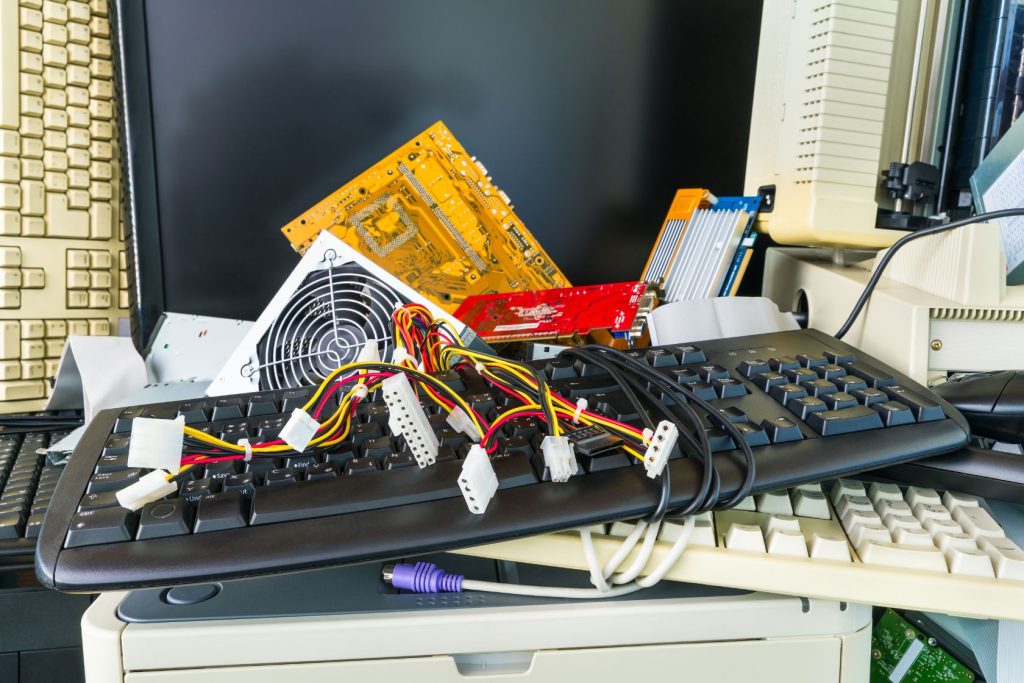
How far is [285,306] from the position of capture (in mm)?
644

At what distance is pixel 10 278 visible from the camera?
28.5 inches

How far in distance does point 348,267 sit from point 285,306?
0.07 metres

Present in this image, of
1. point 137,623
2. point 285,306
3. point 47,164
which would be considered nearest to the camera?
point 137,623

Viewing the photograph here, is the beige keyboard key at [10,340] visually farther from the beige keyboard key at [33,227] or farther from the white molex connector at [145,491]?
the white molex connector at [145,491]

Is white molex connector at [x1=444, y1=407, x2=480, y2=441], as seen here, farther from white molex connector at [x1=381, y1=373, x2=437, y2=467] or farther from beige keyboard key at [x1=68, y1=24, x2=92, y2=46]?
beige keyboard key at [x1=68, y1=24, x2=92, y2=46]

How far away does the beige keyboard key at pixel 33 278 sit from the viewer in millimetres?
734

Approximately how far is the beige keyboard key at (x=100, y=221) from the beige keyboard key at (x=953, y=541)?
2.81 ft

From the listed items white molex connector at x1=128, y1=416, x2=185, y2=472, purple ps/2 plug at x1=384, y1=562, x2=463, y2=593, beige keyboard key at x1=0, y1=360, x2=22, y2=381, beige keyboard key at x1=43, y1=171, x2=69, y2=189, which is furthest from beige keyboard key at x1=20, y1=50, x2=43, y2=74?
purple ps/2 plug at x1=384, y1=562, x2=463, y2=593

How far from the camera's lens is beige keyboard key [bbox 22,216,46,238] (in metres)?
0.73

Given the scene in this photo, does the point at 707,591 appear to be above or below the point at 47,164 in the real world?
below

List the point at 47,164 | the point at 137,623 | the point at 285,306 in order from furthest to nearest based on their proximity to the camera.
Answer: the point at 47,164 → the point at 285,306 → the point at 137,623

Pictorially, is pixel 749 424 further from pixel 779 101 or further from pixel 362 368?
pixel 779 101

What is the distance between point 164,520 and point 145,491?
21 mm

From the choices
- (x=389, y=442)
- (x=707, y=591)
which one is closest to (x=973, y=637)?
(x=707, y=591)
